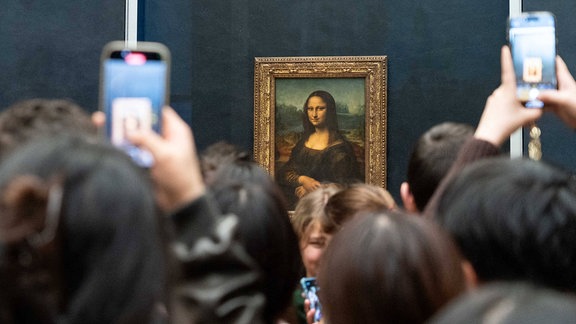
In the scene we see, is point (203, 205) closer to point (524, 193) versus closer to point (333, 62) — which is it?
point (524, 193)

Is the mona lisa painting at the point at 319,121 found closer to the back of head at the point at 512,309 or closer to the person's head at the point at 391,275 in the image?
the person's head at the point at 391,275

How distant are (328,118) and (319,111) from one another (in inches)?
5.6

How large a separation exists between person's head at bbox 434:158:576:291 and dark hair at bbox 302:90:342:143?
7.24 metres

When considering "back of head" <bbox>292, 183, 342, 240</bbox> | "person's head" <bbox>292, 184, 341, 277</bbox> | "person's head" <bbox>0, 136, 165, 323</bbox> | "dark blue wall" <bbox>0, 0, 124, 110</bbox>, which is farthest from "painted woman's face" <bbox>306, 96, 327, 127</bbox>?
"person's head" <bbox>0, 136, 165, 323</bbox>

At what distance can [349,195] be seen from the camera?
14.5 feet

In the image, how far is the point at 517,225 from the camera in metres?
2.03

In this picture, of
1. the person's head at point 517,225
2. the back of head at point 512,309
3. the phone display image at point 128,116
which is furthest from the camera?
the phone display image at point 128,116

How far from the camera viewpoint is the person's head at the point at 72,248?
1.45 m

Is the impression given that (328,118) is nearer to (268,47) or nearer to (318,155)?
(318,155)

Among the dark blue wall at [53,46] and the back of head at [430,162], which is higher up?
the dark blue wall at [53,46]

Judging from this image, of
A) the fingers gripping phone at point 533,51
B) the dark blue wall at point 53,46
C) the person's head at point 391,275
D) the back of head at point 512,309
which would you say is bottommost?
the person's head at point 391,275

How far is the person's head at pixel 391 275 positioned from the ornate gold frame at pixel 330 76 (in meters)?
7.21

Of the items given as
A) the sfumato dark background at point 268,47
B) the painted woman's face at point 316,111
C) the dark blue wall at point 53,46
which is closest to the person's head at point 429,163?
the sfumato dark background at point 268,47

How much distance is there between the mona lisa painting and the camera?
369 inches
